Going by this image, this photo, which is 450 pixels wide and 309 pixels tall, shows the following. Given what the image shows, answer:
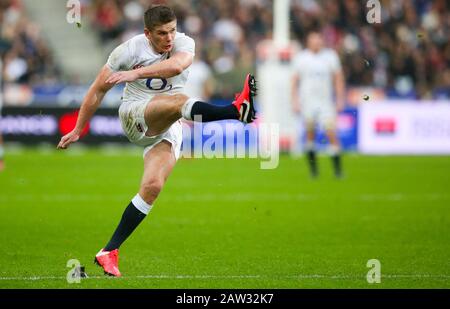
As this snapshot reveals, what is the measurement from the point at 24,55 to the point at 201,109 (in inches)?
765

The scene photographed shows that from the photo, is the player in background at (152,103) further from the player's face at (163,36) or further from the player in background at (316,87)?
the player in background at (316,87)

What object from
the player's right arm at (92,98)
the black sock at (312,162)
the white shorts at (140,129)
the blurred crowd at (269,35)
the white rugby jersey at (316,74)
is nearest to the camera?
the player's right arm at (92,98)

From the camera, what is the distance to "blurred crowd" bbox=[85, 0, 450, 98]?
88.5ft

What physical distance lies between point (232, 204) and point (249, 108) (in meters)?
6.20

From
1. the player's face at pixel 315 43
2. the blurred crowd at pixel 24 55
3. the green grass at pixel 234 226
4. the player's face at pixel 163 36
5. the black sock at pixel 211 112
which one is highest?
the blurred crowd at pixel 24 55

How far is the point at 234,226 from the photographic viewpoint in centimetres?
1193

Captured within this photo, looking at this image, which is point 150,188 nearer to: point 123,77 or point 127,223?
point 127,223

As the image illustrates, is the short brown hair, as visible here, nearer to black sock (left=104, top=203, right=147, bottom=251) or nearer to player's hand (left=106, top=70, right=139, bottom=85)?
player's hand (left=106, top=70, right=139, bottom=85)

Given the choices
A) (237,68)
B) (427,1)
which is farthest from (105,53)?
(427,1)

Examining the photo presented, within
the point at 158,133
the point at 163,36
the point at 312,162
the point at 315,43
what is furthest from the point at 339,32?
the point at 163,36

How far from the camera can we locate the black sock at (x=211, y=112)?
814 cm

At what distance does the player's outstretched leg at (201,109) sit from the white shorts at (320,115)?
10361mm

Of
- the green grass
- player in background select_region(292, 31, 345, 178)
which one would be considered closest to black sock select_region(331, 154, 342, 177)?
the green grass

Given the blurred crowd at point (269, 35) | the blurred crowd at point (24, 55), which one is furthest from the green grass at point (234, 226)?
the blurred crowd at point (269, 35)
